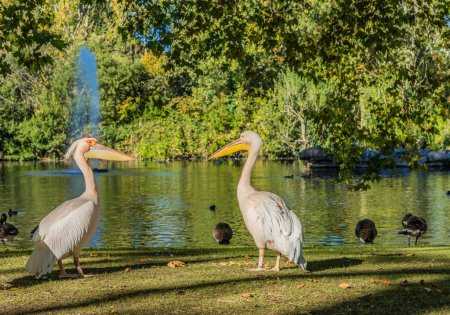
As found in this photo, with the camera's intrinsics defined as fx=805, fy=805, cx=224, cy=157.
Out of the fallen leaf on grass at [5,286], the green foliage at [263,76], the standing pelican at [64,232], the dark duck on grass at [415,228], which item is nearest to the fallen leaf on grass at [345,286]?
the standing pelican at [64,232]

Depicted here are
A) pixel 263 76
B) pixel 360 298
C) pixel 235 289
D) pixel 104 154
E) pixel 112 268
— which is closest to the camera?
pixel 360 298

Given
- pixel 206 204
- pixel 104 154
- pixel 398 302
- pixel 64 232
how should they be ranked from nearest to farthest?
pixel 398 302 < pixel 64 232 < pixel 104 154 < pixel 206 204

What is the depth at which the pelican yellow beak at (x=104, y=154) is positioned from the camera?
437 inches

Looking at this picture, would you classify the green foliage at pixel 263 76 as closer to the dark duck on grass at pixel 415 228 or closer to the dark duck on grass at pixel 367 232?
the dark duck on grass at pixel 415 228

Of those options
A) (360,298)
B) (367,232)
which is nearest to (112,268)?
(360,298)

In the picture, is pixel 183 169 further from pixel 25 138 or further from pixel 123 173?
pixel 25 138

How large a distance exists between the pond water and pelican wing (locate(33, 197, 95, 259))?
429 inches

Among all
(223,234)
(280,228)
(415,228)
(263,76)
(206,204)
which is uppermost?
(263,76)

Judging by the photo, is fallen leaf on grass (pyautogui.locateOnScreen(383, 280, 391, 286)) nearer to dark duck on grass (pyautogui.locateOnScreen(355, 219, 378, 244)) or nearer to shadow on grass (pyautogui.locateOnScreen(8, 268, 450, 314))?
shadow on grass (pyautogui.locateOnScreen(8, 268, 450, 314))

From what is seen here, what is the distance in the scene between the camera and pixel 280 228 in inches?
422

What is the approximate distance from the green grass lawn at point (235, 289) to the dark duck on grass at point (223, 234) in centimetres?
1092

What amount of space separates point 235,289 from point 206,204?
86.8 ft

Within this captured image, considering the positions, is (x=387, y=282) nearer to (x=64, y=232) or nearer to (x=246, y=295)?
(x=246, y=295)

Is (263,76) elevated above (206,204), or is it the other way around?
(263,76)
